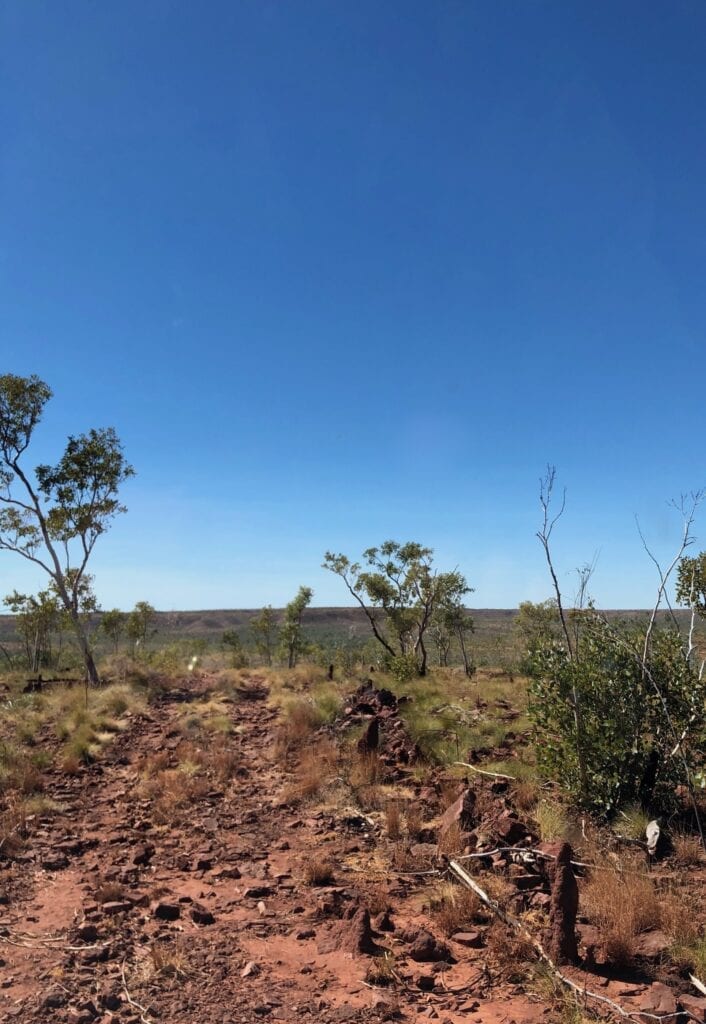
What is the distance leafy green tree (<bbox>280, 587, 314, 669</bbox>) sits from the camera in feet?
120

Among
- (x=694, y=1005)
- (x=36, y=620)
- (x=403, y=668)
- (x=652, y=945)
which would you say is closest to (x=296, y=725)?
(x=403, y=668)

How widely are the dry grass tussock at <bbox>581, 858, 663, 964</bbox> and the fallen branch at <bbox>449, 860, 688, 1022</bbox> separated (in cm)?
52

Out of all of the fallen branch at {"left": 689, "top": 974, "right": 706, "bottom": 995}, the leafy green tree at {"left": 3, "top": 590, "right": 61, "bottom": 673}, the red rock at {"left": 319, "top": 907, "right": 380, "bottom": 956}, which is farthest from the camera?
the leafy green tree at {"left": 3, "top": 590, "right": 61, "bottom": 673}

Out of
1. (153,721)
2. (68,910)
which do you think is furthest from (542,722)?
(153,721)

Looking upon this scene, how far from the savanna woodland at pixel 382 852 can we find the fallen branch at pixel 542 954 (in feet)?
0.08

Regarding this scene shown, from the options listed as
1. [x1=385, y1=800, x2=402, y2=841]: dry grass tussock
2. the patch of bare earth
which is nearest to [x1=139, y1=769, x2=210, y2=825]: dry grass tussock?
the patch of bare earth

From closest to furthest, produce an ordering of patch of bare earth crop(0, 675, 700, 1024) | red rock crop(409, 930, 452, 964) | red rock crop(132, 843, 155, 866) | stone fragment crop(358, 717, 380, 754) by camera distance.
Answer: patch of bare earth crop(0, 675, 700, 1024), red rock crop(409, 930, 452, 964), red rock crop(132, 843, 155, 866), stone fragment crop(358, 717, 380, 754)

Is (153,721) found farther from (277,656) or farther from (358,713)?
(277,656)

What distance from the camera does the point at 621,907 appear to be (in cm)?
541

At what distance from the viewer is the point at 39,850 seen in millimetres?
7773

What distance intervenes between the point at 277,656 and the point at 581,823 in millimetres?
35192

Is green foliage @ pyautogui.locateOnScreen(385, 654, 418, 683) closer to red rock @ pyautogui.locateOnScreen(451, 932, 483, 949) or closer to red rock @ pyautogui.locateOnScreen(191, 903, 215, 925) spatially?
red rock @ pyautogui.locateOnScreen(191, 903, 215, 925)

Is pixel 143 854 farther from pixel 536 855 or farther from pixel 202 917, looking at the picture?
pixel 536 855

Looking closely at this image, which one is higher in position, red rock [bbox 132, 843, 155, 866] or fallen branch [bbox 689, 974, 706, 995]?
fallen branch [bbox 689, 974, 706, 995]
